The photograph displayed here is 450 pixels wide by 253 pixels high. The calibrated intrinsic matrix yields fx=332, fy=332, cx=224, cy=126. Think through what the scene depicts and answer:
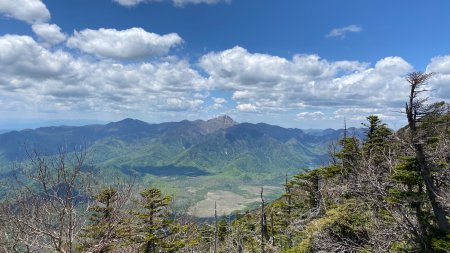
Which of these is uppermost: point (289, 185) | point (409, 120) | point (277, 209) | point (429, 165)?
point (409, 120)

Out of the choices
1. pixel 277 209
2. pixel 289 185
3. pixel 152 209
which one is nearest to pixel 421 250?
pixel 152 209

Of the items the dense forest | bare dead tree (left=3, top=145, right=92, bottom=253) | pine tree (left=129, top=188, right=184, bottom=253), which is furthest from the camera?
pine tree (left=129, top=188, right=184, bottom=253)

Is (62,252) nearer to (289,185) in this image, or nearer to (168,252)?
(168,252)

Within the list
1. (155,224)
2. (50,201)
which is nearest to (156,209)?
(155,224)

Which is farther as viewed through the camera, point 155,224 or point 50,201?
point 155,224

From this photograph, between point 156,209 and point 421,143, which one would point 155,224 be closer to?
point 156,209

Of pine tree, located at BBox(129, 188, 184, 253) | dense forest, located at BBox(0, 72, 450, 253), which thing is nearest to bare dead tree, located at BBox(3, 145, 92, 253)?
dense forest, located at BBox(0, 72, 450, 253)

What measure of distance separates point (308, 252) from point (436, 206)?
1145 cm

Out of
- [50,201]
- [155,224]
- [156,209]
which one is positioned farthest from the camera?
[156,209]

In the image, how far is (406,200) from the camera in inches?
693

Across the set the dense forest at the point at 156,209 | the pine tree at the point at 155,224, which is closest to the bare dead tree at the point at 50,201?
the dense forest at the point at 156,209

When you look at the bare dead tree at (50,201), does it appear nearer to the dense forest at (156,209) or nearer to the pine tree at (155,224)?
the dense forest at (156,209)

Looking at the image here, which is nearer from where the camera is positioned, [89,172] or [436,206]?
[89,172]

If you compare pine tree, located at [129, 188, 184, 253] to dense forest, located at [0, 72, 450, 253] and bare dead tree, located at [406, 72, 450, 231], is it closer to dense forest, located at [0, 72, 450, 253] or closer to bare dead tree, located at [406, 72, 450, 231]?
dense forest, located at [0, 72, 450, 253]
